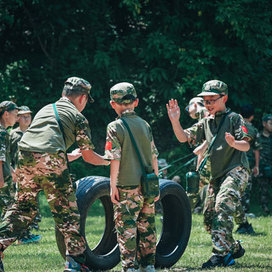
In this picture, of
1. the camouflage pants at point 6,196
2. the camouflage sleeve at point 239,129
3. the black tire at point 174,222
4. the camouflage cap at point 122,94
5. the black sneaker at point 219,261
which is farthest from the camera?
the camouflage pants at point 6,196

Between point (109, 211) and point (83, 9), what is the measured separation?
9.55m

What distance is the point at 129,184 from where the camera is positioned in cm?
611

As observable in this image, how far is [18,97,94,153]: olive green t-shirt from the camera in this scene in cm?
614

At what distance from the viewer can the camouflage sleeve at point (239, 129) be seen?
7.09 meters

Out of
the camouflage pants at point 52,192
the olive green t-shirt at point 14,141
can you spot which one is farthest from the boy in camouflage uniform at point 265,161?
the camouflage pants at point 52,192

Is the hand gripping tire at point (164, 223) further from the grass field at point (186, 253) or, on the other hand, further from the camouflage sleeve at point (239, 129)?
the camouflage sleeve at point (239, 129)

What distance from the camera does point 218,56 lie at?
586 inches

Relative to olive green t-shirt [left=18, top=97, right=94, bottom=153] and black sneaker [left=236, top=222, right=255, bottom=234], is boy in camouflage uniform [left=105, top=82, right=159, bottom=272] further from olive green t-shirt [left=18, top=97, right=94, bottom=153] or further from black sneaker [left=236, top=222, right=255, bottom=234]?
black sneaker [left=236, top=222, right=255, bottom=234]

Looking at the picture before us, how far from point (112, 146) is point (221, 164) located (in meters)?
1.82

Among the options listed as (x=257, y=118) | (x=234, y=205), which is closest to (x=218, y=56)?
(x=257, y=118)

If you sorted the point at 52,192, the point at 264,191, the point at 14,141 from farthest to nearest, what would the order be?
1. the point at 264,191
2. the point at 14,141
3. the point at 52,192

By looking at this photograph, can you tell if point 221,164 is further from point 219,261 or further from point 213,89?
point 219,261

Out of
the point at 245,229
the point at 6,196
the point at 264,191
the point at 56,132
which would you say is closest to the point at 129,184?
the point at 56,132

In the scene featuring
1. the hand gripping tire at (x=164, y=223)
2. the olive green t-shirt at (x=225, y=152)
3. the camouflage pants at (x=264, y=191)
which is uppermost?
the olive green t-shirt at (x=225, y=152)
